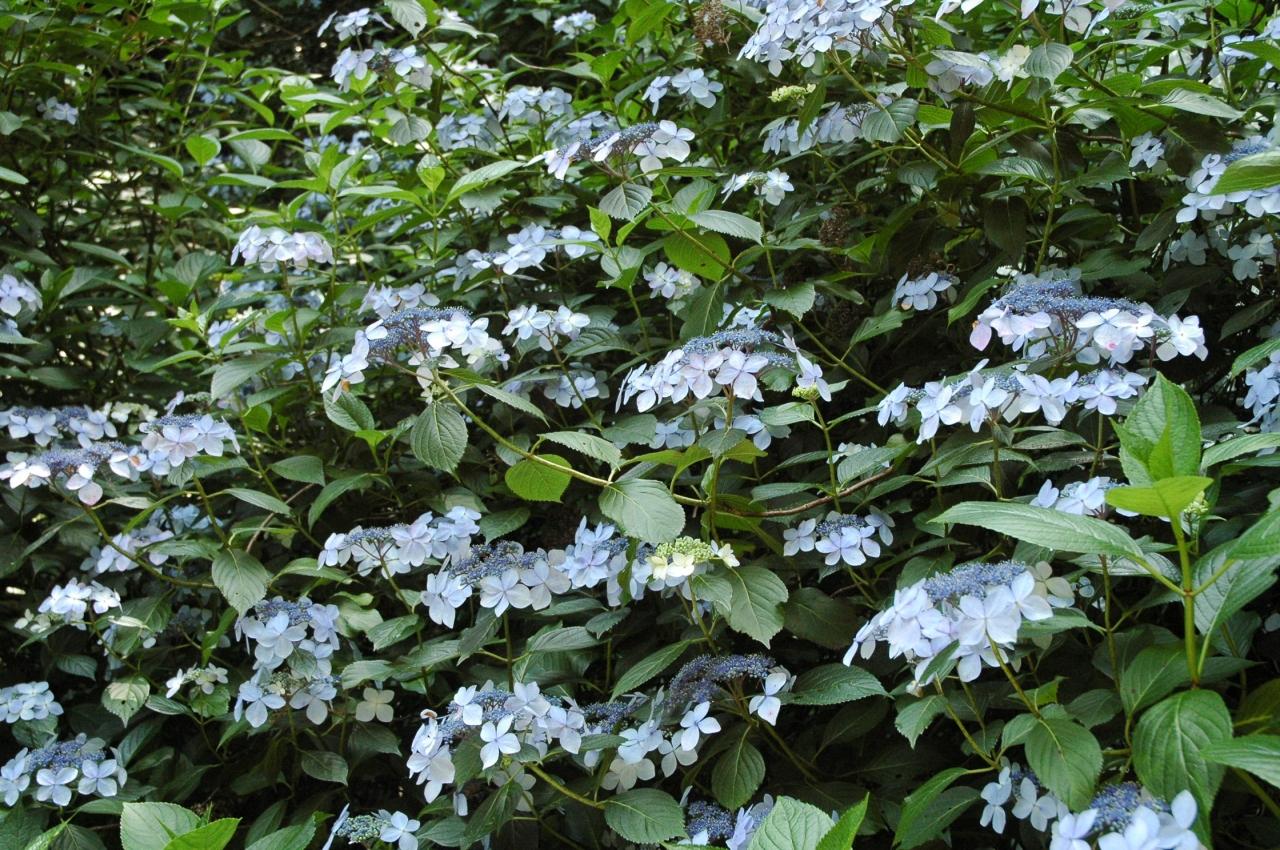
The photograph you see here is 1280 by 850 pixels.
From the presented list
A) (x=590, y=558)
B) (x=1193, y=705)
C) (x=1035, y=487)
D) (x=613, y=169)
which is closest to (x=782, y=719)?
(x=590, y=558)

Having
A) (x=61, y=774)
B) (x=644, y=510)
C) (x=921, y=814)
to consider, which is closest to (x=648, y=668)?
(x=644, y=510)

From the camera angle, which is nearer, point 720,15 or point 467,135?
point 720,15

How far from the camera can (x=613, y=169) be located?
171 centimetres

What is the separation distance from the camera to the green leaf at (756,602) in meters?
1.33

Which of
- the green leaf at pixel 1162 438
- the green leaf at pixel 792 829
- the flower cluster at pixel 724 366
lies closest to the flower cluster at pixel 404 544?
the flower cluster at pixel 724 366

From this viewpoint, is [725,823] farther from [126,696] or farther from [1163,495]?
[126,696]

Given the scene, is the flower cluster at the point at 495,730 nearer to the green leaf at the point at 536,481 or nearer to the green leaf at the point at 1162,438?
the green leaf at the point at 536,481

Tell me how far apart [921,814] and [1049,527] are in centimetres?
40

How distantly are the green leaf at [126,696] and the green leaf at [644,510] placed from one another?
0.86 meters

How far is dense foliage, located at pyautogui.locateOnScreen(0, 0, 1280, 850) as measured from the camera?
1.16 meters

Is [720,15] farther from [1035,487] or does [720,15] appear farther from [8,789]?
[8,789]

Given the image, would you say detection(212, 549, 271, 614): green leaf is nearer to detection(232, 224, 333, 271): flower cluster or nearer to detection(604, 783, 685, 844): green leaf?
detection(232, 224, 333, 271): flower cluster

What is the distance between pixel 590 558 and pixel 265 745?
0.75 meters

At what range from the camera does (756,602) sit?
1.36 m
